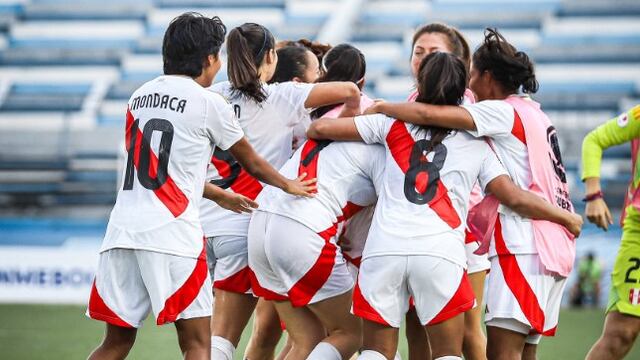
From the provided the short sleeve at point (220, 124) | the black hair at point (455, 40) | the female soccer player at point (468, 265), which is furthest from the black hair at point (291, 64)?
the short sleeve at point (220, 124)

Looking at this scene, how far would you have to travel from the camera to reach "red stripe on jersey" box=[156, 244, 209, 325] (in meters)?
4.56

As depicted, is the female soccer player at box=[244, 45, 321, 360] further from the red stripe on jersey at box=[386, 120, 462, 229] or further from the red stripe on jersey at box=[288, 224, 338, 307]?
the red stripe on jersey at box=[386, 120, 462, 229]

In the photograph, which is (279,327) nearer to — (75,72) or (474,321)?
(474,321)

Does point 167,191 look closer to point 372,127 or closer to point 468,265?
point 372,127

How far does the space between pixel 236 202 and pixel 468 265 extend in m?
1.38

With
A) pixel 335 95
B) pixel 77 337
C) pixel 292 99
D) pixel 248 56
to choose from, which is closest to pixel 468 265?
pixel 335 95

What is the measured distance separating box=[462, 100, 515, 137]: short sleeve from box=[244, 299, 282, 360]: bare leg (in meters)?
1.79

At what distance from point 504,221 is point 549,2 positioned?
21.0 m

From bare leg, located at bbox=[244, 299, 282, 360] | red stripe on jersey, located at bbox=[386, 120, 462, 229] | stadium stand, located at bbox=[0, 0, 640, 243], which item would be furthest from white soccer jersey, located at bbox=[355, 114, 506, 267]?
stadium stand, located at bbox=[0, 0, 640, 243]

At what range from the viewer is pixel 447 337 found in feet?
15.5

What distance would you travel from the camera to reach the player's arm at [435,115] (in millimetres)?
4789

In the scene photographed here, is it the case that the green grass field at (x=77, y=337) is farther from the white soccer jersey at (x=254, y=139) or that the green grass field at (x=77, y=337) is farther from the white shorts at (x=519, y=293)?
the white shorts at (x=519, y=293)

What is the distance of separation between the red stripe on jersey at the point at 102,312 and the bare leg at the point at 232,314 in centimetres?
102

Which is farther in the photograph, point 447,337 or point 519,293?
point 519,293
